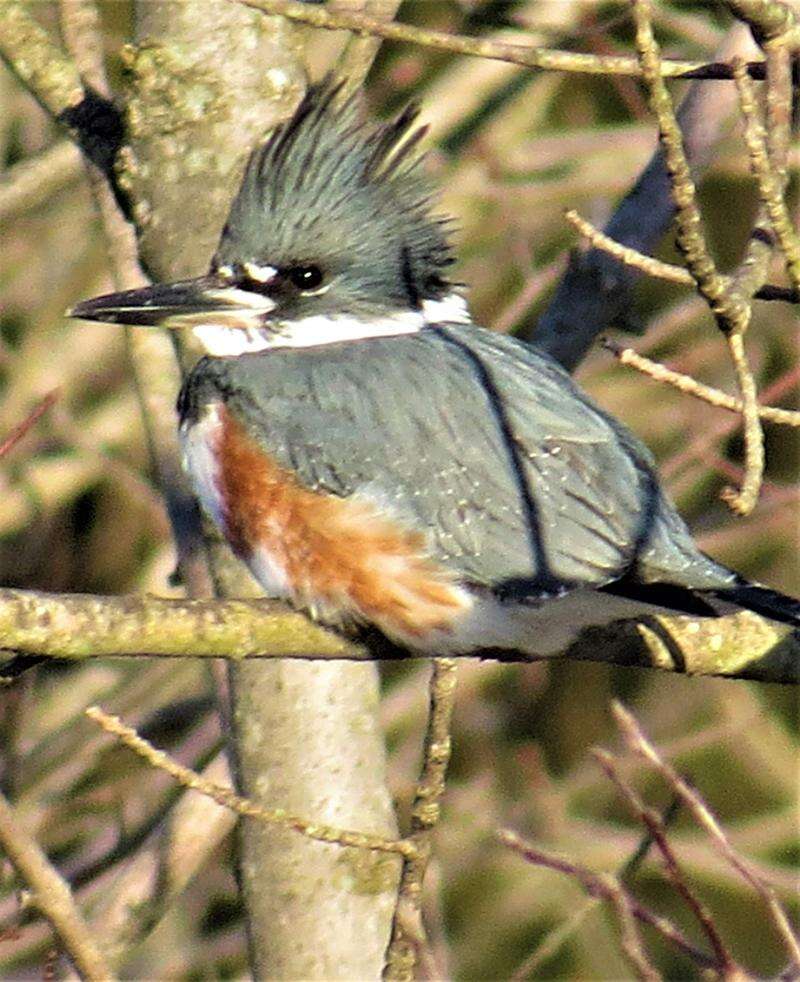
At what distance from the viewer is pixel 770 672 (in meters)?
2.76

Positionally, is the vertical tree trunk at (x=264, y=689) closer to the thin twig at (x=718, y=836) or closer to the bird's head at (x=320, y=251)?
the bird's head at (x=320, y=251)

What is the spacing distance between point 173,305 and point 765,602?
1178mm

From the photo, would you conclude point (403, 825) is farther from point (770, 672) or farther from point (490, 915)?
point (770, 672)

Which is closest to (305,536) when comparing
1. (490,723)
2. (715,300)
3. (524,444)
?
(524,444)

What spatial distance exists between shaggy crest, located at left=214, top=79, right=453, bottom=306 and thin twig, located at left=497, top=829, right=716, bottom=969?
3.67 ft

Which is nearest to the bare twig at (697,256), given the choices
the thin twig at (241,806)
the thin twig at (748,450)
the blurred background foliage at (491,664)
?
the thin twig at (748,450)

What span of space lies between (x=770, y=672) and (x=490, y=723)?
3.13m

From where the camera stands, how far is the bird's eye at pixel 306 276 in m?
3.45

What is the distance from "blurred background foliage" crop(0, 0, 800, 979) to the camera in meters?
4.83

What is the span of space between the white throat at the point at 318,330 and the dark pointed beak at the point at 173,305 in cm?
4

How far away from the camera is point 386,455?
10.4ft

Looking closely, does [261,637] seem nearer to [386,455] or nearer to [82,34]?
[386,455]

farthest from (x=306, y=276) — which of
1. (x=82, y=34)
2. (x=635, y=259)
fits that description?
(x=635, y=259)

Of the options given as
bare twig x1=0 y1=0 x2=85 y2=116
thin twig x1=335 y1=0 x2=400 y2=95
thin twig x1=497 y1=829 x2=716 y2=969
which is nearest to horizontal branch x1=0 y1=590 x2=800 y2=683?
thin twig x1=497 y1=829 x2=716 y2=969
